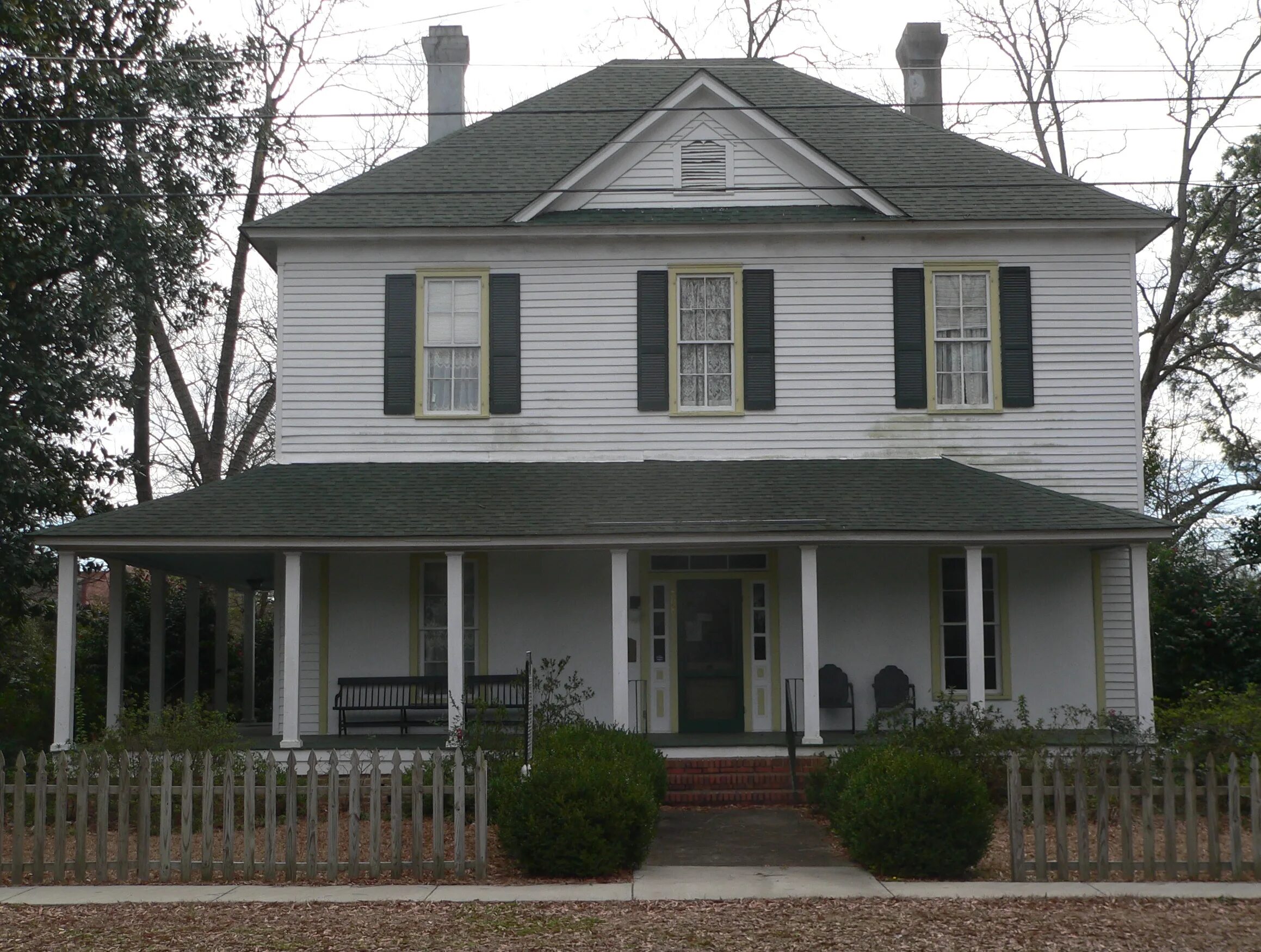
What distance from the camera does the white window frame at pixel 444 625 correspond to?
1659 cm

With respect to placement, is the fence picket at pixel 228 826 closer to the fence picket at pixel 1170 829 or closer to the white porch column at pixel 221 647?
the fence picket at pixel 1170 829

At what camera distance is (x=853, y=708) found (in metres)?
16.1

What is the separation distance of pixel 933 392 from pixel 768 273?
8.70ft

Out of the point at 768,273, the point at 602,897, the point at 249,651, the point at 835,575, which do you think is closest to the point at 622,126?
the point at 768,273

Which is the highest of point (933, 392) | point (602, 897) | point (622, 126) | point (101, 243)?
point (622, 126)

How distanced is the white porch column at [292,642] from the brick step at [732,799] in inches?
173

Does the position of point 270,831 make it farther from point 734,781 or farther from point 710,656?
point 710,656

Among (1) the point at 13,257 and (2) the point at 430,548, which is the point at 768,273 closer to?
(2) the point at 430,548

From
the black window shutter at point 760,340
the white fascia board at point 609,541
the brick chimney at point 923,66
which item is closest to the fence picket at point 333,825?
the white fascia board at point 609,541

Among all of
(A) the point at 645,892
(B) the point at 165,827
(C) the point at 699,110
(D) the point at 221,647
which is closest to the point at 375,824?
(B) the point at 165,827

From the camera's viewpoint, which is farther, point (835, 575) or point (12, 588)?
point (12, 588)

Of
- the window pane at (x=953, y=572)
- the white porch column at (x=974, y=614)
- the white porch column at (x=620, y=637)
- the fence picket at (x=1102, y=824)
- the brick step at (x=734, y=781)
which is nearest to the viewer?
the fence picket at (x=1102, y=824)

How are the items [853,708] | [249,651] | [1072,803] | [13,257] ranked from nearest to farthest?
[1072,803], [853,708], [13,257], [249,651]

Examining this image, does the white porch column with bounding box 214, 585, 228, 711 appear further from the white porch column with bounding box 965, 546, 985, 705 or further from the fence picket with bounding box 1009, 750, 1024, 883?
the fence picket with bounding box 1009, 750, 1024, 883
